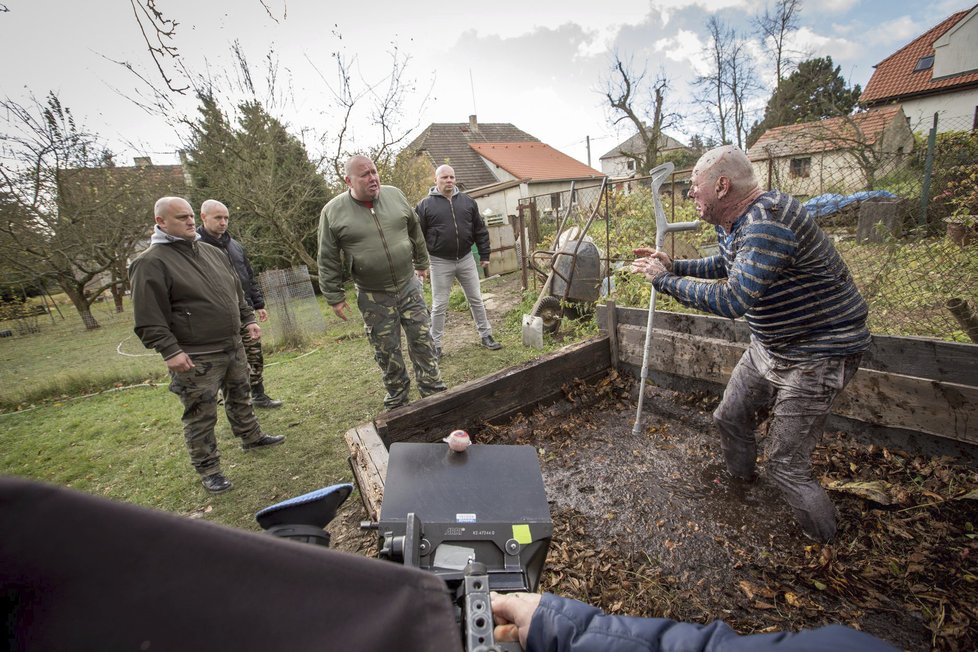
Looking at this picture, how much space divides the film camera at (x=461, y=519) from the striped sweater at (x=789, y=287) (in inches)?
55.1

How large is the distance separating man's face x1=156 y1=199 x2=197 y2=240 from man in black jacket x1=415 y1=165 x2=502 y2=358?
2601 millimetres

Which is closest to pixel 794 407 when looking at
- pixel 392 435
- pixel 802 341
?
pixel 802 341

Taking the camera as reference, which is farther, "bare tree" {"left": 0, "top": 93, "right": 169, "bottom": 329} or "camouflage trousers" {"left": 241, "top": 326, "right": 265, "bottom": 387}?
"bare tree" {"left": 0, "top": 93, "right": 169, "bottom": 329}

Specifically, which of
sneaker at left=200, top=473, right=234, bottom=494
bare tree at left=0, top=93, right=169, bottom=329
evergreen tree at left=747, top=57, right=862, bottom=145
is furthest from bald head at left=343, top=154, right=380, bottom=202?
evergreen tree at left=747, top=57, right=862, bottom=145

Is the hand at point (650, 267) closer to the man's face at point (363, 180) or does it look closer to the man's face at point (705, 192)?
the man's face at point (705, 192)

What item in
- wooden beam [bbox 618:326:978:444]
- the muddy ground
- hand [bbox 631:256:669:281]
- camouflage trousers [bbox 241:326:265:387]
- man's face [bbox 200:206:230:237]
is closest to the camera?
the muddy ground

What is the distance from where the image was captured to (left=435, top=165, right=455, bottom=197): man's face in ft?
18.1

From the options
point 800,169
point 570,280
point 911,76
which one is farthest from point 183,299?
point 911,76

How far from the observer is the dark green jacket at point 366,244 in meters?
3.74

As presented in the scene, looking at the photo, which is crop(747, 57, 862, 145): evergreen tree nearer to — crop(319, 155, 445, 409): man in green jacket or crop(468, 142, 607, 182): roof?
crop(468, 142, 607, 182): roof

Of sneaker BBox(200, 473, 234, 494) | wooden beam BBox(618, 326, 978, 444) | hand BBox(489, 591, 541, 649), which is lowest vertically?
sneaker BBox(200, 473, 234, 494)

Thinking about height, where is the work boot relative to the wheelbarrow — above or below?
below

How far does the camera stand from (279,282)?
29.5ft

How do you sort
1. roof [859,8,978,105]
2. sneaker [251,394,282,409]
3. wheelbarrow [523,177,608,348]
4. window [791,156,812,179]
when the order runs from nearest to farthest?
sneaker [251,394,282,409] < wheelbarrow [523,177,608,348] < window [791,156,812,179] < roof [859,8,978,105]
